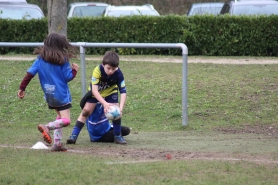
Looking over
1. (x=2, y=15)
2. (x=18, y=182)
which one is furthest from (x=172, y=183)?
(x=2, y=15)

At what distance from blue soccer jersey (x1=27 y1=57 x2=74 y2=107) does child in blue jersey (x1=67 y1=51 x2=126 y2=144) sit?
1.69 feet

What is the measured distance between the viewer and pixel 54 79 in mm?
6871

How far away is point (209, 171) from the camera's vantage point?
580 centimetres

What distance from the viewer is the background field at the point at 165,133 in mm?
5738

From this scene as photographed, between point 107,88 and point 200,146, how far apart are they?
53.0 inches

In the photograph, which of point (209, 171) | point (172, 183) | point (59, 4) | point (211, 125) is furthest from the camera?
point (59, 4)

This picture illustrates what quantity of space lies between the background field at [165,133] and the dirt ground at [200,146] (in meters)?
0.01

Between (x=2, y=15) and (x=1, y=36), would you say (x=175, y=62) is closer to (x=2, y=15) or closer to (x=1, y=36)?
(x=1, y=36)

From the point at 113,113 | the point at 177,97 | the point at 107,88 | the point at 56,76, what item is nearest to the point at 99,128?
the point at 107,88

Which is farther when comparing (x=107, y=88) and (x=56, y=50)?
(x=107, y=88)

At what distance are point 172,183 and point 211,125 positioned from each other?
446 cm

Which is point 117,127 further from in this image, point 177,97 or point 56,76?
point 177,97

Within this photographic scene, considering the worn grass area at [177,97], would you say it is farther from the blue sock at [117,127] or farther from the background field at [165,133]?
the blue sock at [117,127]

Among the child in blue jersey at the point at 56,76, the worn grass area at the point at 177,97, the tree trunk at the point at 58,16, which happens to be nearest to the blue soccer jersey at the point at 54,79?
the child in blue jersey at the point at 56,76
